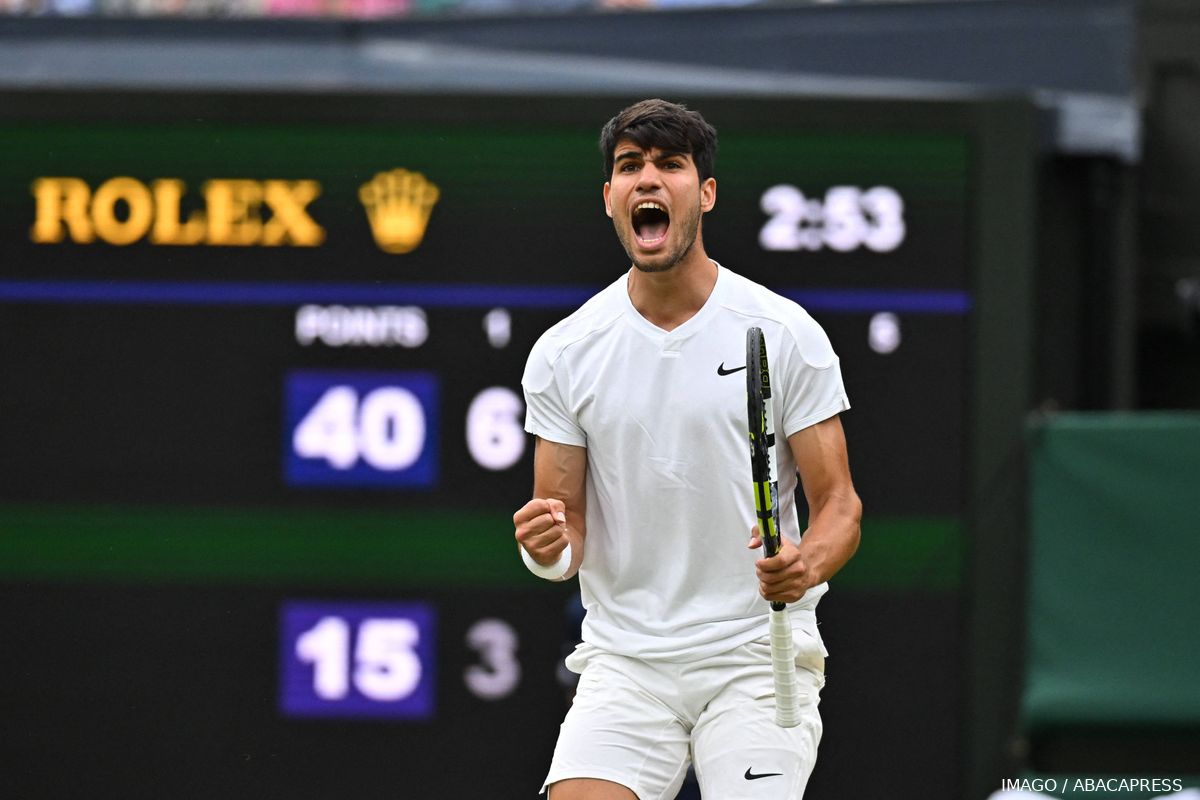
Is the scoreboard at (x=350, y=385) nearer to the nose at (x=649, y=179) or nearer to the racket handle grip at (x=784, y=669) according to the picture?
the nose at (x=649, y=179)

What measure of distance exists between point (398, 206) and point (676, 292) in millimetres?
2848

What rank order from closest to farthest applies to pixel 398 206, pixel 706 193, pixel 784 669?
pixel 784 669
pixel 706 193
pixel 398 206

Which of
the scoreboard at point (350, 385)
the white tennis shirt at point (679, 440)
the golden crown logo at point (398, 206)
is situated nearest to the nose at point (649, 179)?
the white tennis shirt at point (679, 440)

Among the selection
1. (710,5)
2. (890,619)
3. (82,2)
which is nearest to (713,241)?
(890,619)

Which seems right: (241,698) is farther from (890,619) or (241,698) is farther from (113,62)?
(113,62)

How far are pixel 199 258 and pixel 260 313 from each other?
0.27m

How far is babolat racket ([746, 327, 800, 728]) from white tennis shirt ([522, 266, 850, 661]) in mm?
124

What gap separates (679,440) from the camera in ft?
13.4

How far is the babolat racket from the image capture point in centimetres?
377

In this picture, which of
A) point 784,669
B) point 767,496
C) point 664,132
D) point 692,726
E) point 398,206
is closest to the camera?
point 767,496

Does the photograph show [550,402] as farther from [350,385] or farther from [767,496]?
[350,385]

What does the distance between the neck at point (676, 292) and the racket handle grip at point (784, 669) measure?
25.2 inches

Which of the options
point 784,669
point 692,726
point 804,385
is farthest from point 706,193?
point 692,726

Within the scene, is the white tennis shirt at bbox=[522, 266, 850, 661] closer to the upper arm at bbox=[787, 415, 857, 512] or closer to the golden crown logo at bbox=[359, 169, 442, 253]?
the upper arm at bbox=[787, 415, 857, 512]
